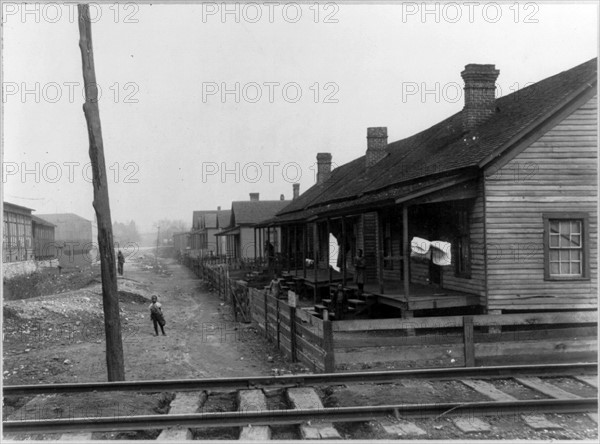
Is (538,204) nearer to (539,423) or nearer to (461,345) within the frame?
(461,345)

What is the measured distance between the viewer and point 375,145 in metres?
24.7

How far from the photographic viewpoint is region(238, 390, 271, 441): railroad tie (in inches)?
244

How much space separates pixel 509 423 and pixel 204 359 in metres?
7.56

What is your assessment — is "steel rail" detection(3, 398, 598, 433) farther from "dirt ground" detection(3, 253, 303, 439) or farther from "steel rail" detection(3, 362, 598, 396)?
"steel rail" detection(3, 362, 598, 396)

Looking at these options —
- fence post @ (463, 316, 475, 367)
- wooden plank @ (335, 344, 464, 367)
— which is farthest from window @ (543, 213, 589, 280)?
wooden plank @ (335, 344, 464, 367)

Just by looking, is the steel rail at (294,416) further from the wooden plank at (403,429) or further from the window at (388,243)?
the window at (388,243)

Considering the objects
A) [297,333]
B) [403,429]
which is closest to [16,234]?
[297,333]

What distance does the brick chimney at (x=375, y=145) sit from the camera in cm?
2473

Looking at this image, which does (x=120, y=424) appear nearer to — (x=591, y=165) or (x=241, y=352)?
(x=241, y=352)

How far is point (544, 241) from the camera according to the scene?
12109 millimetres

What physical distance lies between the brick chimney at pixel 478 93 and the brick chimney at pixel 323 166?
60.1ft

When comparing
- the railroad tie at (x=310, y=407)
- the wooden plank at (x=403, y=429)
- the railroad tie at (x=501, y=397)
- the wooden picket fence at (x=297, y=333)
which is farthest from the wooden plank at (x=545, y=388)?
the railroad tie at (x=310, y=407)

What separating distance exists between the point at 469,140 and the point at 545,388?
28.3 feet

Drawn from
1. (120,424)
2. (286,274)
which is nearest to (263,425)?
(120,424)
